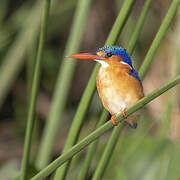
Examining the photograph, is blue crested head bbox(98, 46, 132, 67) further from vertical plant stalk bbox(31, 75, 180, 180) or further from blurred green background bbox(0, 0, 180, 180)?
blurred green background bbox(0, 0, 180, 180)

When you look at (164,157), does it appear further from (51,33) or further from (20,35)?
(51,33)

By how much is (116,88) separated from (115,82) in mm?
16

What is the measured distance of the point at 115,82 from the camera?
99 centimetres

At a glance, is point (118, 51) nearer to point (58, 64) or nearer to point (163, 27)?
point (163, 27)

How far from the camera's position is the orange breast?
975 mm

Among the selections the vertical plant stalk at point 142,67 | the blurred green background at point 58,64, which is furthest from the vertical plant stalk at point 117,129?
the blurred green background at point 58,64

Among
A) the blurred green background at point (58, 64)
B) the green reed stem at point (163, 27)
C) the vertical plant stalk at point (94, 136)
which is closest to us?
the vertical plant stalk at point (94, 136)

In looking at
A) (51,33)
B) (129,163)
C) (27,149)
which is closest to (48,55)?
(51,33)

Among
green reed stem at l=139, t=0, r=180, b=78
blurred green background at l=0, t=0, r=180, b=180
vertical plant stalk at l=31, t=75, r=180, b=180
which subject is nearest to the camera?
vertical plant stalk at l=31, t=75, r=180, b=180

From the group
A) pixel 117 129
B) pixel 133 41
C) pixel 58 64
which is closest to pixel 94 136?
pixel 117 129

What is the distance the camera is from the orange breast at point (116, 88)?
38.4 inches

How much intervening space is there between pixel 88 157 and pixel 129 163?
340mm

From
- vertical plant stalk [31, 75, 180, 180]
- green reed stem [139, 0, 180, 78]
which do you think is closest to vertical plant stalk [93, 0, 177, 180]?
green reed stem [139, 0, 180, 78]

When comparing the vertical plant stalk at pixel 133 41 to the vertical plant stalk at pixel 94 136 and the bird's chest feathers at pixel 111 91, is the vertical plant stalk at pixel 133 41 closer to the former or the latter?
the bird's chest feathers at pixel 111 91
